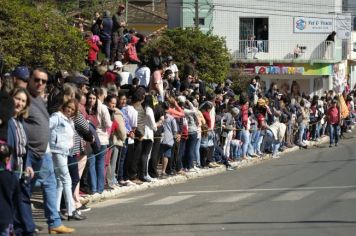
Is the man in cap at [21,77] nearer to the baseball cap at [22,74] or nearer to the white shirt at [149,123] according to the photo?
the baseball cap at [22,74]

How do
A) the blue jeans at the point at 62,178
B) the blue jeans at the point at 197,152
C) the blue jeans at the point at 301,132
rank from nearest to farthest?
1. the blue jeans at the point at 62,178
2. the blue jeans at the point at 197,152
3. the blue jeans at the point at 301,132

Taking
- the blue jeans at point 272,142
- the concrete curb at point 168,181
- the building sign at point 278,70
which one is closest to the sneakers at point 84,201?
the concrete curb at point 168,181

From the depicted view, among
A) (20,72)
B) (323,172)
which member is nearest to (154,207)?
(20,72)

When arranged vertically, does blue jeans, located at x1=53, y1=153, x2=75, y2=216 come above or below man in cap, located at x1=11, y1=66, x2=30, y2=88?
below

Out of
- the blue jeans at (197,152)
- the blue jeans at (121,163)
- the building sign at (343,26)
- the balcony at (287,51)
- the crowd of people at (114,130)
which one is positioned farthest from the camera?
the balcony at (287,51)

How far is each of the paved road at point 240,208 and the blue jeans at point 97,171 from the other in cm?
40

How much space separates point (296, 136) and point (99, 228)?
851 inches

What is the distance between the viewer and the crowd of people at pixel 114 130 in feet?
31.3

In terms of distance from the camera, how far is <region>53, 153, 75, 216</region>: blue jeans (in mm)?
10859

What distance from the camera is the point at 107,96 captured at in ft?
50.3

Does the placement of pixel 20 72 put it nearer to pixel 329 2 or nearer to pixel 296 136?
pixel 296 136

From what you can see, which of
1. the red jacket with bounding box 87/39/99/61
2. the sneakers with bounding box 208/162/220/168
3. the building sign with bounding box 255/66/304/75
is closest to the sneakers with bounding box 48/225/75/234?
the sneakers with bounding box 208/162/220/168

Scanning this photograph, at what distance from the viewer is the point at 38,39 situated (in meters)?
18.0

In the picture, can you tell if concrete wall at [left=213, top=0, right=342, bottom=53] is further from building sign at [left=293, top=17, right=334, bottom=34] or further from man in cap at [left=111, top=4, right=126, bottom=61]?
man in cap at [left=111, top=4, right=126, bottom=61]
